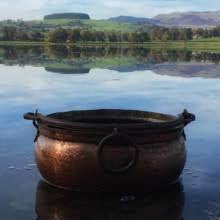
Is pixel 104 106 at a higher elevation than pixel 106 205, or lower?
lower

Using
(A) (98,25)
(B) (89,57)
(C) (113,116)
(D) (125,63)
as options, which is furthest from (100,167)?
(A) (98,25)

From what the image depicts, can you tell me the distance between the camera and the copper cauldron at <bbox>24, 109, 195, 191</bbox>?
744cm

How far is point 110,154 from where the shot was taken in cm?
743

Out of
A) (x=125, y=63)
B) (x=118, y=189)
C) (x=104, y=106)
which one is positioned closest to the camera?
(x=118, y=189)

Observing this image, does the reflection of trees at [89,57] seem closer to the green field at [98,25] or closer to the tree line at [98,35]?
the tree line at [98,35]

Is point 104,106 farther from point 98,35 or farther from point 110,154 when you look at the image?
point 98,35

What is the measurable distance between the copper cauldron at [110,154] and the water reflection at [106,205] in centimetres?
14

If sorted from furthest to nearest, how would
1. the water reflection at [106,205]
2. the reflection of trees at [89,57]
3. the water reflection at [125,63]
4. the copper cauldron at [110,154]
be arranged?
the reflection of trees at [89,57] < the water reflection at [125,63] < the copper cauldron at [110,154] < the water reflection at [106,205]

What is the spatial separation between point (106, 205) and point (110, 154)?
2.19 ft

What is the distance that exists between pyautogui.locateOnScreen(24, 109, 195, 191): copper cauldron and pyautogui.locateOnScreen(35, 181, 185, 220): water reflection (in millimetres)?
143

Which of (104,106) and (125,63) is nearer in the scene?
(104,106)

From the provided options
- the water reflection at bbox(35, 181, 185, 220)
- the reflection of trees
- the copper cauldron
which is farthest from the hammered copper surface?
the reflection of trees

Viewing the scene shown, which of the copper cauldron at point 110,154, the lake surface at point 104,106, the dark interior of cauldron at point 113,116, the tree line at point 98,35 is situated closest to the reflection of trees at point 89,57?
the lake surface at point 104,106

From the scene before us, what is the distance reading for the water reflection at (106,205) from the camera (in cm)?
713
